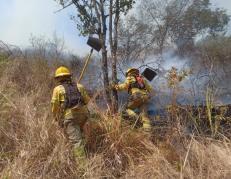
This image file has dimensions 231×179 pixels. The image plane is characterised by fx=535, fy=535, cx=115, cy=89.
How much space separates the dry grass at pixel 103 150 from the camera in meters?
7.17

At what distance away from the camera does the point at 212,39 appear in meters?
30.8

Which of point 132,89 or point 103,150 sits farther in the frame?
point 132,89

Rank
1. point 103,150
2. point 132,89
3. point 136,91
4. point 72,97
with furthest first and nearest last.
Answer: point 132,89 → point 136,91 → point 72,97 → point 103,150

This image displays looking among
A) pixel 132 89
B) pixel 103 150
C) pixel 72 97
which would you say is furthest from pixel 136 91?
pixel 103 150

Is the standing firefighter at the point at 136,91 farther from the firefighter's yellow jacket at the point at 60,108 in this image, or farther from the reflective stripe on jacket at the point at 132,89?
the firefighter's yellow jacket at the point at 60,108

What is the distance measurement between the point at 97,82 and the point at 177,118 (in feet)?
16.8

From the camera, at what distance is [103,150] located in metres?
7.97

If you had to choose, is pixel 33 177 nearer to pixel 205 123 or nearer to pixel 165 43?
pixel 205 123

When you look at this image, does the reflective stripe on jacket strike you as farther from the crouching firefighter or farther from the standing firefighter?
the crouching firefighter

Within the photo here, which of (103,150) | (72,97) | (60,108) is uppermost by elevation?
(72,97)

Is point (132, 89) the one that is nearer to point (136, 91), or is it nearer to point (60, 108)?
point (136, 91)

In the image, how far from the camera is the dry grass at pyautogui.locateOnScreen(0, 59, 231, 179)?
7172 millimetres

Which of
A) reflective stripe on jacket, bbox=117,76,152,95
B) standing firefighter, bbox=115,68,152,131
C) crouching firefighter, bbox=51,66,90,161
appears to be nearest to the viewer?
crouching firefighter, bbox=51,66,90,161

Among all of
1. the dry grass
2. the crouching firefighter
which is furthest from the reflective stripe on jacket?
the crouching firefighter
